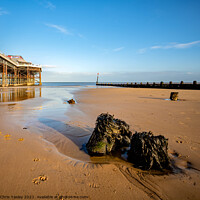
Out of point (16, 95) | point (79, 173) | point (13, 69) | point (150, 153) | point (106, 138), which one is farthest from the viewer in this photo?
point (13, 69)

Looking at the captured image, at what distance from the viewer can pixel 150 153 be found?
8.06ft

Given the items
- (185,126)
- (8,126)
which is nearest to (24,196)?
(8,126)

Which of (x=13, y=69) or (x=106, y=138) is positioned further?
(x=13, y=69)

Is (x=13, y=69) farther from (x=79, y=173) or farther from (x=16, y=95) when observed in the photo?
(x=79, y=173)

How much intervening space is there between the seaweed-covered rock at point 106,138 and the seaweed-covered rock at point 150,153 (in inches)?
21.2

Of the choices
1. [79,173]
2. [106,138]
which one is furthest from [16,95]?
[79,173]

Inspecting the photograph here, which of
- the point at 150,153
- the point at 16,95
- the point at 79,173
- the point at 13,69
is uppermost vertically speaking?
the point at 13,69

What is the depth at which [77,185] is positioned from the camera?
6.36 ft

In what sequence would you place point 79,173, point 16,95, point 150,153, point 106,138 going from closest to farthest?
point 79,173
point 150,153
point 106,138
point 16,95

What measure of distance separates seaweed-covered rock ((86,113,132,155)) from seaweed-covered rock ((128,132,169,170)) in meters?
0.54

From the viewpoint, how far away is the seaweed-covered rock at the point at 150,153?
243cm

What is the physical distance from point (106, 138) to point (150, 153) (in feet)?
3.08

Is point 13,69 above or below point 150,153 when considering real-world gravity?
above

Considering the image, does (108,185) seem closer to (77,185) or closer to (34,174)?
(77,185)
